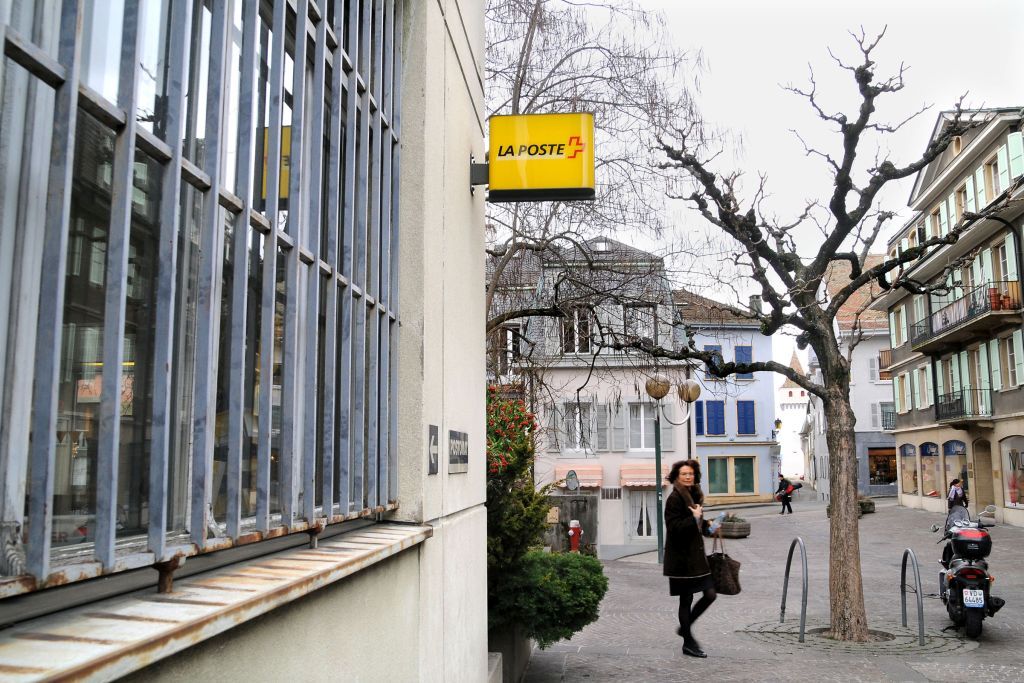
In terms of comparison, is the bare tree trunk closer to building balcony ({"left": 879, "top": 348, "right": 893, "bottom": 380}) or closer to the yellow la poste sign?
the yellow la poste sign


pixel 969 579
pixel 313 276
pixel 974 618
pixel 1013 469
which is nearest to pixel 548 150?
pixel 313 276

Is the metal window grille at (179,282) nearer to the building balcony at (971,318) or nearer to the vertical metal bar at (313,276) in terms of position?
the vertical metal bar at (313,276)

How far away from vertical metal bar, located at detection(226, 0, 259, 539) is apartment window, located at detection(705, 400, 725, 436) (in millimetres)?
52341

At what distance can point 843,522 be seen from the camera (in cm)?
1234

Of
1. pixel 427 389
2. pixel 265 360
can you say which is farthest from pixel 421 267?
pixel 265 360

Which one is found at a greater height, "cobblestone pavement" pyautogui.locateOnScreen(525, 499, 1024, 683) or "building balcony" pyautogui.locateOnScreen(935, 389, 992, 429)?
"building balcony" pyautogui.locateOnScreen(935, 389, 992, 429)

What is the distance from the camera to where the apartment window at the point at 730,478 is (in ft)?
175

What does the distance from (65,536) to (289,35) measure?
2.01 meters

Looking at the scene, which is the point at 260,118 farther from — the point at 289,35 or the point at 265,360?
the point at 265,360

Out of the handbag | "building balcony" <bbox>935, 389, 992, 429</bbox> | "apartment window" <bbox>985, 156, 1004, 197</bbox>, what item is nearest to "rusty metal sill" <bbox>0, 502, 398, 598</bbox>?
the handbag

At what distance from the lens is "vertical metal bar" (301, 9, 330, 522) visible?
3227mm

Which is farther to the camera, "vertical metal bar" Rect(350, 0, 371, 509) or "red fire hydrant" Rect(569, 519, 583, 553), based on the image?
"red fire hydrant" Rect(569, 519, 583, 553)

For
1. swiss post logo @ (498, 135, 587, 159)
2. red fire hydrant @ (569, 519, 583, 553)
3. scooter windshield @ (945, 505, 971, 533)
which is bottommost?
red fire hydrant @ (569, 519, 583, 553)

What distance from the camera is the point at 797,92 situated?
1252 cm
